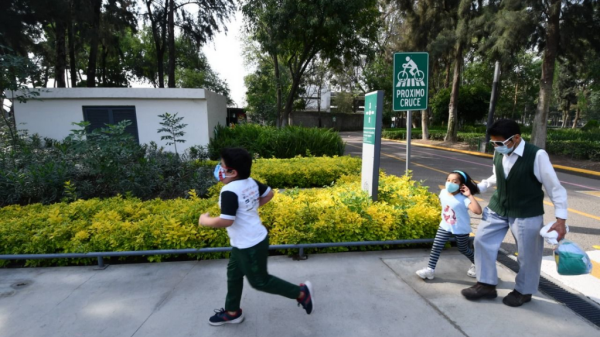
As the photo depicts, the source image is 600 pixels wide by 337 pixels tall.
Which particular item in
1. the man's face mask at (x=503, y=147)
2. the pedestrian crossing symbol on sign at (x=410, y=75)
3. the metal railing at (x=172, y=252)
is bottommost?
the metal railing at (x=172, y=252)

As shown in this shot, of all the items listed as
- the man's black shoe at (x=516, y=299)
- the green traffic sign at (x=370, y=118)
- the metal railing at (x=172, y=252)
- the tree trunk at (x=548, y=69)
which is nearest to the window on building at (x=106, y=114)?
the metal railing at (x=172, y=252)

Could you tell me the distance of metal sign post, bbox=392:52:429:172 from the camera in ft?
15.2

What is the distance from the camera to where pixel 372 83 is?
108ft

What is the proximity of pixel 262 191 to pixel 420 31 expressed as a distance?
20843mm

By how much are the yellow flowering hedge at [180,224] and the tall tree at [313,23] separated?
1070 cm

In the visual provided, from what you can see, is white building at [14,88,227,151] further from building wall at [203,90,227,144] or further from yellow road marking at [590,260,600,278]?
yellow road marking at [590,260,600,278]

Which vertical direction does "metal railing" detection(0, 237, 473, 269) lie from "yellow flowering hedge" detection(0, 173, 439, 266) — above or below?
below

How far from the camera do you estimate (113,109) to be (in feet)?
31.5

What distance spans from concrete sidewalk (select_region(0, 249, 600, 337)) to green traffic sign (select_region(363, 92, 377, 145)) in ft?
5.82

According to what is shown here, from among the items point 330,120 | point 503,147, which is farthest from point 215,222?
point 330,120

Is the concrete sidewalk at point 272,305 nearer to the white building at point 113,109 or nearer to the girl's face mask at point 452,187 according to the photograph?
the girl's face mask at point 452,187

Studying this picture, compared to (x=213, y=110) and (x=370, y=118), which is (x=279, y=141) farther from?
(x=370, y=118)

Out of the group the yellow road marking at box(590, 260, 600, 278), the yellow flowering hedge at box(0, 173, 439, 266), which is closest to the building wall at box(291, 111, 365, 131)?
the yellow flowering hedge at box(0, 173, 439, 266)

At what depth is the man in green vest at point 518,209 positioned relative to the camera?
2480mm
